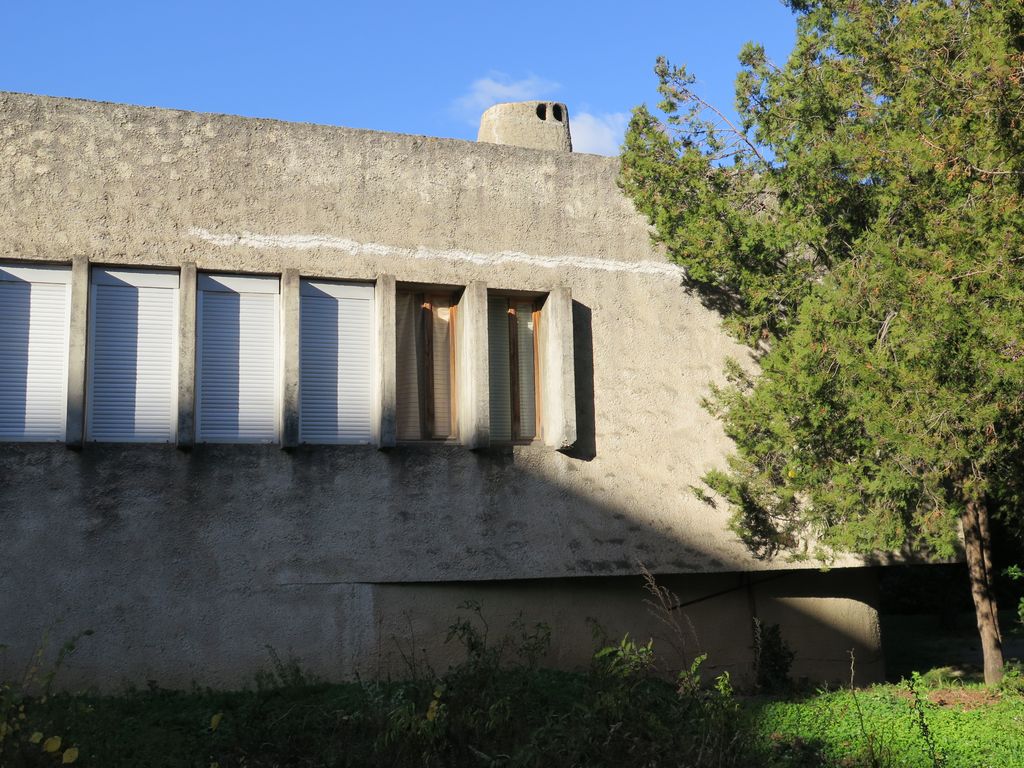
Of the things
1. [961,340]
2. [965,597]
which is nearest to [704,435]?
[961,340]

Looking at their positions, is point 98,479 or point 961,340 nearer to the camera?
point 961,340

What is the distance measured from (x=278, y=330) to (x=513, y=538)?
2.72 meters

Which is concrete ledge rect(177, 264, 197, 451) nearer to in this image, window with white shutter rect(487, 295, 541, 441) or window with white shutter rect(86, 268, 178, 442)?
window with white shutter rect(86, 268, 178, 442)

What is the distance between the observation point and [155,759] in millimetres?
6410

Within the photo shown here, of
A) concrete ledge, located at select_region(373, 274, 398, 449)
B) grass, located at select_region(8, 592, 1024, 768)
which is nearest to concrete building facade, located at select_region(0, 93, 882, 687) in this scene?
concrete ledge, located at select_region(373, 274, 398, 449)

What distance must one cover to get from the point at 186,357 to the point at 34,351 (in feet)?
3.85

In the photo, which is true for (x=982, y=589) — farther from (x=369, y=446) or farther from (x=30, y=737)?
(x=30, y=737)

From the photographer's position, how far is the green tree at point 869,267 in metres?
7.74

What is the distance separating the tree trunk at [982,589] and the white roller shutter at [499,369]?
429cm

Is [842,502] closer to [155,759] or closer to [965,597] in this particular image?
[155,759]

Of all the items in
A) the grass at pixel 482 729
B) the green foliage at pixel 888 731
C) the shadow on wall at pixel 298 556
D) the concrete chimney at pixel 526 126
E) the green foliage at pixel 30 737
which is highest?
the concrete chimney at pixel 526 126

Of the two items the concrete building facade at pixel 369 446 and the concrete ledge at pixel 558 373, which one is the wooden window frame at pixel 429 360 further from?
the concrete ledge at pixel 558 373

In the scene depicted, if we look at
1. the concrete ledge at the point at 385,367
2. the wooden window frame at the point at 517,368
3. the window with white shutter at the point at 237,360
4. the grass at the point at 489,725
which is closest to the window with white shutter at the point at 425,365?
the concrete ledge at the point at 385,367

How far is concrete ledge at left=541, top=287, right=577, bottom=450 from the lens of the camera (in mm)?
9570
